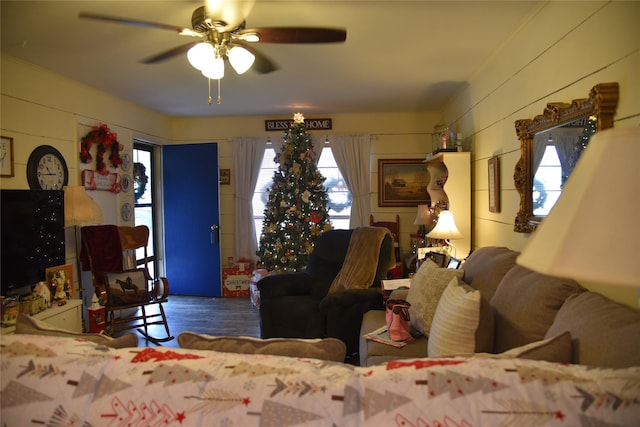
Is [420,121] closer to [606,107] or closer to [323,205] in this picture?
[323,205]

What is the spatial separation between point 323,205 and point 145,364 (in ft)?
13.2

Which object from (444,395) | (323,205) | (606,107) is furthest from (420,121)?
(444,395)

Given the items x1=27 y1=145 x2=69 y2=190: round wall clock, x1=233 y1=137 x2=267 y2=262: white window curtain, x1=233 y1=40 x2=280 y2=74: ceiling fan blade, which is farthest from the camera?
x1=233 y1=137 x2=267 y2=262: white window curtain

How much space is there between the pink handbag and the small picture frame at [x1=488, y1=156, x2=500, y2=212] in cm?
132

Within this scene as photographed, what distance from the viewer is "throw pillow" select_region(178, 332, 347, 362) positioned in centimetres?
110

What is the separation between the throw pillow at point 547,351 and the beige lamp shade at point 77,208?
3387 mm

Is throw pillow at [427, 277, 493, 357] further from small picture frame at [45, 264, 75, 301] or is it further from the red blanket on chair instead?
the red blanket on chair

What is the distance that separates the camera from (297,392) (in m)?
0.86

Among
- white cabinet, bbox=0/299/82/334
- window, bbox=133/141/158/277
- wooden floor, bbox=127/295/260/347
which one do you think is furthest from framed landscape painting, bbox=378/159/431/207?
white cabinet, bbox=0/299/82/334

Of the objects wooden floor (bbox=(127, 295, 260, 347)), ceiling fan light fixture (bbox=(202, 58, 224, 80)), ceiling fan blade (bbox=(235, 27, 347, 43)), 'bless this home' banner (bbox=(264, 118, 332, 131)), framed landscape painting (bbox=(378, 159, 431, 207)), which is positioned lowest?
wooden floor (bbox=(127, 295, 260, 347))

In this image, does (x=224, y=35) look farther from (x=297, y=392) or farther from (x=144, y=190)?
(x=144, y=190)

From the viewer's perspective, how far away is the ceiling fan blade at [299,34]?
2008mm

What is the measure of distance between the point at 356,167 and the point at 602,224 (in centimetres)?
478

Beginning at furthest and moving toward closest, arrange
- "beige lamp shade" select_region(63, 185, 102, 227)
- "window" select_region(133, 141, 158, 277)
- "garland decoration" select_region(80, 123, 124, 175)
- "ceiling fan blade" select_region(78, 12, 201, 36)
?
"window" select_region(133, 141, 158, 277)
"garland decoration" select_region(80, 123, 124, 175)
"beige lamp shade" select_region(63, 185, 102, 227)
"ceiling fan blade" select_region(78, 12, 201, 36)
